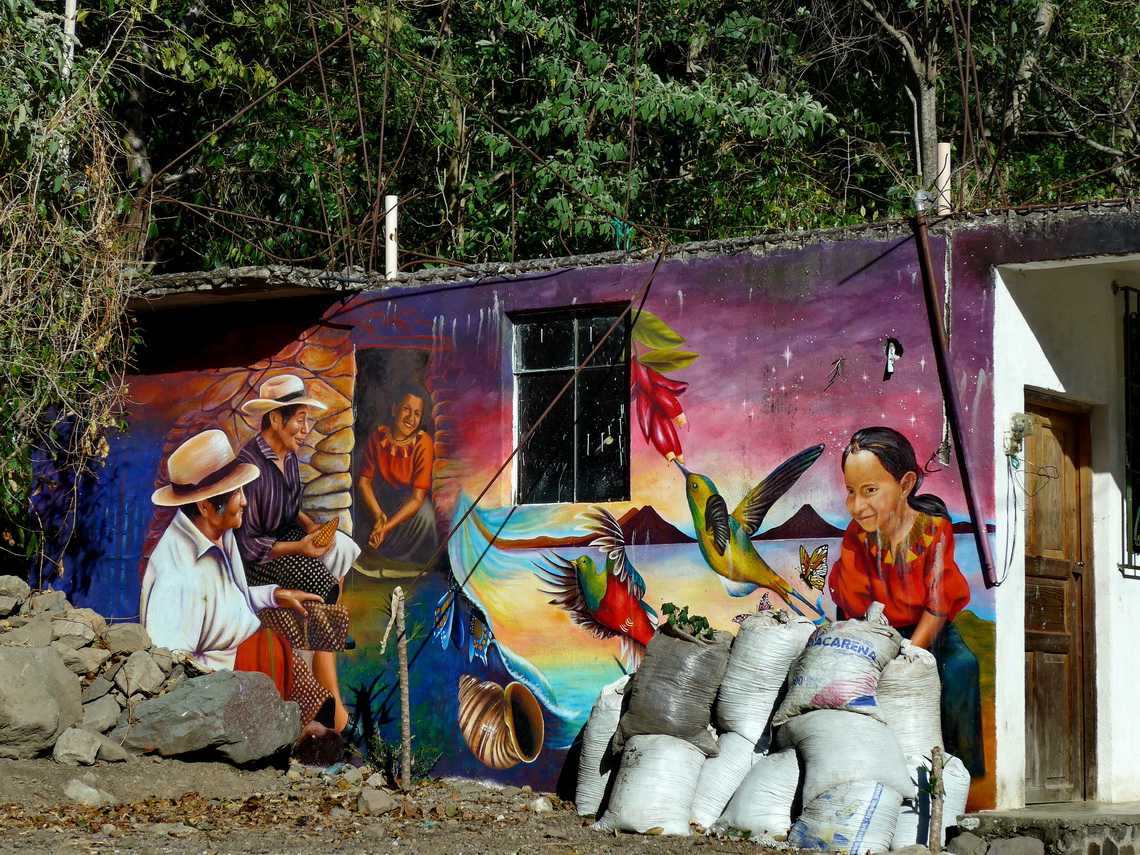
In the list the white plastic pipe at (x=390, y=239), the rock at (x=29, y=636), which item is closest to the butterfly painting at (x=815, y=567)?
the white plastic pipe at (x=390, y=239)

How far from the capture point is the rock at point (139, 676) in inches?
370

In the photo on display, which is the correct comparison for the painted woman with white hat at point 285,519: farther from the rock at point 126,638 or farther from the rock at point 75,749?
the rock at point 75,749

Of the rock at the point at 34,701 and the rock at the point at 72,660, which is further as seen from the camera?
the rock at the point at 72,660

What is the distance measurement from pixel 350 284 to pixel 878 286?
4049 millimetres

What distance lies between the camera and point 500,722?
357 inches

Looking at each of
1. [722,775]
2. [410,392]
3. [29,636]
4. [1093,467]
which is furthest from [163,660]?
[1093,467]

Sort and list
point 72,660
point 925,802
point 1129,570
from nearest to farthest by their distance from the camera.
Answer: point 925,802, point 1129,570, point 72,660

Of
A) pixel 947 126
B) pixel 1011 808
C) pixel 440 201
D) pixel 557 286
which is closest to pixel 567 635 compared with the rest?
pixel 557 286

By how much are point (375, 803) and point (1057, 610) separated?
446 cm

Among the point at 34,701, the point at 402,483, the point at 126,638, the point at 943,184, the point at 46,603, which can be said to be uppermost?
the point at 943,184

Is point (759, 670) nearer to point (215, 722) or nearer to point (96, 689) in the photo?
point (215, 722)

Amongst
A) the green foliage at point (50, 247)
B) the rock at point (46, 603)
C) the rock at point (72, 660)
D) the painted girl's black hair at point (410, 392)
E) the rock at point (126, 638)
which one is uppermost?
the green foliage at point (50, 247)

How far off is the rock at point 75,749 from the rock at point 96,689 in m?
0.49

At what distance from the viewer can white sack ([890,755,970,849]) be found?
6941mm
